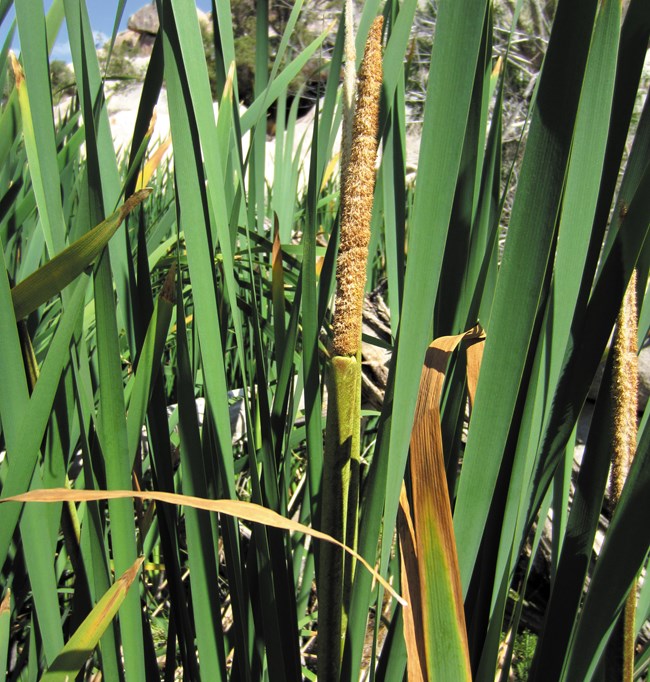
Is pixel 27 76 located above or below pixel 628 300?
above

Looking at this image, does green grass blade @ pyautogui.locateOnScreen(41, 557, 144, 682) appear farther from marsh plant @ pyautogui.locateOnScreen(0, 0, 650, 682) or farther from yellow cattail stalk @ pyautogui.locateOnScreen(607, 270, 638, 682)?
yellow cattail stalk @ pyautogui.locateOnScreen(607, 270, 638, 682)

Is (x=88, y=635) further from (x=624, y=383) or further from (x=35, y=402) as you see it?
(x=624, y=383)

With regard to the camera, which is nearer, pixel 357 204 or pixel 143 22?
pixel 357 204

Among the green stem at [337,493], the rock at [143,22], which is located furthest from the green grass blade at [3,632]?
the rock at [143,22]

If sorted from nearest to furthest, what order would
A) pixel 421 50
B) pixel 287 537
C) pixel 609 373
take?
1. pixel 609 373
2. pixel 287 537
3. pixel 421 50

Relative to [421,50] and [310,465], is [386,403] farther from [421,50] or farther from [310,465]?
[421,50]

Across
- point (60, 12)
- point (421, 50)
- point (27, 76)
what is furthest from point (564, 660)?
point (421, 50)

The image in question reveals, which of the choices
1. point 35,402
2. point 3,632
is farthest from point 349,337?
point 3,632
